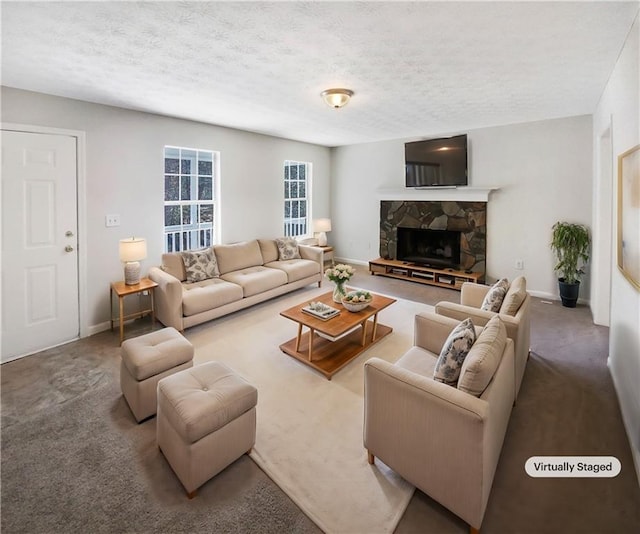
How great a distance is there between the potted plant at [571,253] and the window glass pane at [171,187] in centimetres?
518

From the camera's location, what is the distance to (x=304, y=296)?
5.02 meters

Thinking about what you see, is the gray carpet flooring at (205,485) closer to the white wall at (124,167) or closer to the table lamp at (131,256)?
the table lamp at (131,256)

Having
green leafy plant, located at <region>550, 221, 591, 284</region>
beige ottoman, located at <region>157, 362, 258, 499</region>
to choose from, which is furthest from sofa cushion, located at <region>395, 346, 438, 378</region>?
green leafy plant, located at <region>550, 221, 591, 284</region>

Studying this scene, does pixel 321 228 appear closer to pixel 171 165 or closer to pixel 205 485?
pixel 171 165

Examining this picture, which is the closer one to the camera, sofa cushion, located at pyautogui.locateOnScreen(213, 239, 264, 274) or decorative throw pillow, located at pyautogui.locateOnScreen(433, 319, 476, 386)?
decorative throw pillow, located at pyautogui.locateOnScreen(433, 319, 476, 386)

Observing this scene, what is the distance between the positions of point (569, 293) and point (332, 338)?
3.51 metres

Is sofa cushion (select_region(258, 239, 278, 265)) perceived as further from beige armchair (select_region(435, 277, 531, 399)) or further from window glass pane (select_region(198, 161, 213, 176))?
beige armchair (select_region(435, 277, 531, 399))

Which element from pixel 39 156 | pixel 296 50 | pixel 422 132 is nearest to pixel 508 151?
pixel 422 132

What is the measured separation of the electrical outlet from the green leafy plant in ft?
18.1

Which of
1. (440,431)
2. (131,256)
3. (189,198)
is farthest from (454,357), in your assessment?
(189,198)

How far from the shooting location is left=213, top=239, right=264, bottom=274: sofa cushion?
4.70m

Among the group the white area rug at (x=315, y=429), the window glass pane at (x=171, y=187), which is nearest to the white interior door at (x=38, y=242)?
the window glass pane at (x=171, y=187)

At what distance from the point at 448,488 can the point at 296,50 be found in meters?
2.79

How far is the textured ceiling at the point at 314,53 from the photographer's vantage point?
74.7 inches
